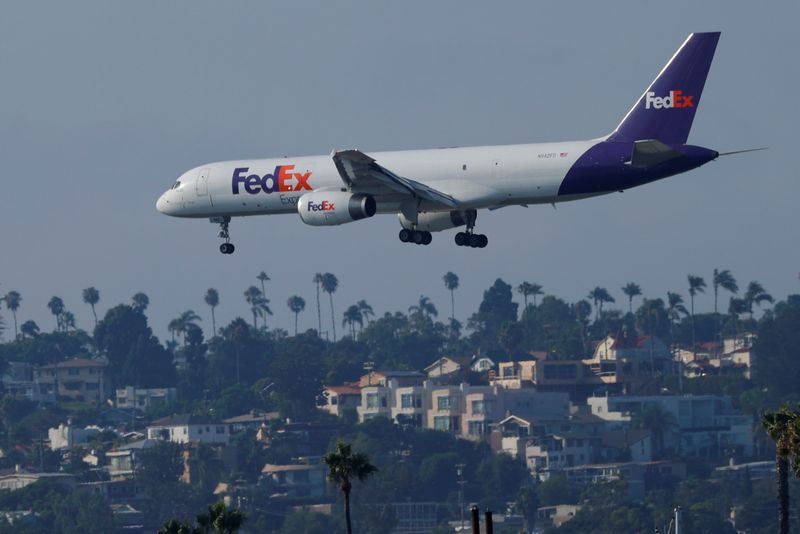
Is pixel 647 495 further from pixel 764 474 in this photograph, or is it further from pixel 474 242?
pixel 474 242

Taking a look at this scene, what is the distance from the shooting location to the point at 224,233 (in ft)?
287

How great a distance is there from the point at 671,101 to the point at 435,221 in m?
12.0

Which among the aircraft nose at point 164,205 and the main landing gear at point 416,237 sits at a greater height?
the aircraft nose at point 164,205

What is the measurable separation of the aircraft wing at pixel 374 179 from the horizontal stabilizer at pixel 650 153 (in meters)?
8.07

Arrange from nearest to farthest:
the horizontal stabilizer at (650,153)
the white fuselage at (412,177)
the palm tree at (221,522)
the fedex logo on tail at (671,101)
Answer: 1. the horizontal stabilizer at (650,153)
2. the white fuselage at (412,177)
3. the fedex logo on tail at (671,101)
4. the palm tree at (221,522)

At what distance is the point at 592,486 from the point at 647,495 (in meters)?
5.24

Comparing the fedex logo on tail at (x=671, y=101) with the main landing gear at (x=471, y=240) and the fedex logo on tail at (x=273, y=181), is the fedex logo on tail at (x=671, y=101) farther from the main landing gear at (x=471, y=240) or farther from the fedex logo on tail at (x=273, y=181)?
the fedex logo on tail at (x=273, y=181)

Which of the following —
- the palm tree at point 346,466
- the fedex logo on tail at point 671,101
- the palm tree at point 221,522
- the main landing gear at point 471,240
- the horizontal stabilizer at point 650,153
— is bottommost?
the palm tree at point 221,522

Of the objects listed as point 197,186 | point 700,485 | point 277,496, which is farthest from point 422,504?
point 197,186

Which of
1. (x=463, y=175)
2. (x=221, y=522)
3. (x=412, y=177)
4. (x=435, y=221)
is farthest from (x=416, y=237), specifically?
(x=221, y=522)

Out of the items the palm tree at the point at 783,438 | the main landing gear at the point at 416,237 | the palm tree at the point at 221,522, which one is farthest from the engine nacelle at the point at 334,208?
the palm tree at the point at 783,438

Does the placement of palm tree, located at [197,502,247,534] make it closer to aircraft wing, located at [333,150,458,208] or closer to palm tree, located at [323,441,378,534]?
palm tree, located at [323,441,378,534]

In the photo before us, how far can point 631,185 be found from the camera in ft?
251

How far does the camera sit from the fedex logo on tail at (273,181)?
8362 centimetres
